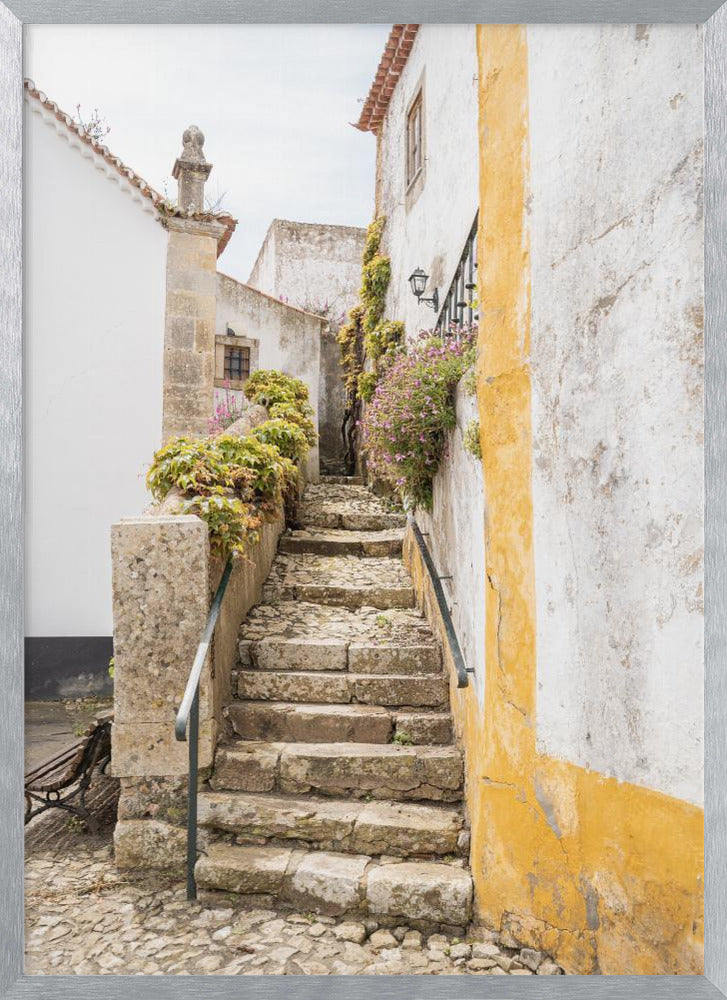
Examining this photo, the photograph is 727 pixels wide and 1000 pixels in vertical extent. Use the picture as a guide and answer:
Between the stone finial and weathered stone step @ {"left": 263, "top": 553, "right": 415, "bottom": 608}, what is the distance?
2.39 meters

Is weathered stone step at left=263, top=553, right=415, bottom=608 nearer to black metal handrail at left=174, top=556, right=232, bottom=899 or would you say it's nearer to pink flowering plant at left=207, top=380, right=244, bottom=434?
pink flowering plant at left=207, top=380, right=244, bottom=434

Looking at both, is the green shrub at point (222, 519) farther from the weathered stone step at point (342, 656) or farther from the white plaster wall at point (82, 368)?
the weathered stone step at point (342, 656)

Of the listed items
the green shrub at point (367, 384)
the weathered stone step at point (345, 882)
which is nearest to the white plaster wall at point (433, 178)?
the green shrub at point (367, 384)

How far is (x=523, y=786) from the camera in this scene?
2402 millimetres

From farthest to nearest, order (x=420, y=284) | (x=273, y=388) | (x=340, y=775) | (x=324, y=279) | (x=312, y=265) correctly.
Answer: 1. (x=324, y=279)
2. (x=273, y=388)
3. (x=420, y=284)
4. (x=312, y=265)
5. (x=340, y=775)

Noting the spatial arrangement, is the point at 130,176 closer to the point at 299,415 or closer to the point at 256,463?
the point at 256,463

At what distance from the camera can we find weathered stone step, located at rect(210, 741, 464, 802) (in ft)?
10.3

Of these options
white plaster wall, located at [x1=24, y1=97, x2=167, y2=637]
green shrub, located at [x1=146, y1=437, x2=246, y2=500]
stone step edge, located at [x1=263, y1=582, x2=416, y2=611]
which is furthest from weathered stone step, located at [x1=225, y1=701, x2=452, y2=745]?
green shrub, located at [x1=146, y1=437, x2=246, y2=500]

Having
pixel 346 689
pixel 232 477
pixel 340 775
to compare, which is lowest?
pixel 340 775

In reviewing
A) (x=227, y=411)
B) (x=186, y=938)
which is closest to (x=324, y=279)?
(x=227, y=411)

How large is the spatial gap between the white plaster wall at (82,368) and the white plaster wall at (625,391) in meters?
1.61

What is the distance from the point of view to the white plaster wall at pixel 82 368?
2.31m

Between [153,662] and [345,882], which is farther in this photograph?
[153,662]

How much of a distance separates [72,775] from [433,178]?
469 centimetres
